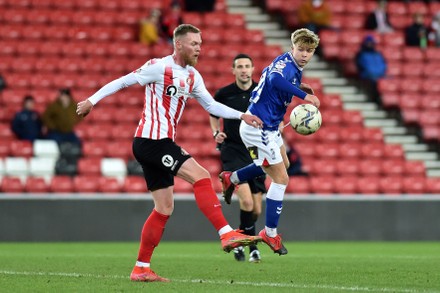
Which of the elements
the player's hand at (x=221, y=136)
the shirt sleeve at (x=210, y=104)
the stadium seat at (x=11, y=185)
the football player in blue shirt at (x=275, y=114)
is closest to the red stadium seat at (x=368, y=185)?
the stadium seat at (x=11, y=185)

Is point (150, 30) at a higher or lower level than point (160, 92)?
higher

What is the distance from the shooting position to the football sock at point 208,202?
8.61 metres

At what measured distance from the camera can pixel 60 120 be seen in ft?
56.5

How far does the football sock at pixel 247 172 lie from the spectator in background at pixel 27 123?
703 centimetres

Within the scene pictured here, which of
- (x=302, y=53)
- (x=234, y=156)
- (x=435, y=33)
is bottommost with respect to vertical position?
(x=234, y=156)

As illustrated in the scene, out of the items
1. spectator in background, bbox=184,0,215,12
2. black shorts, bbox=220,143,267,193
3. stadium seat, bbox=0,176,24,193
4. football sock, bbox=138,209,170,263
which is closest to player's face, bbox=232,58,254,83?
black shorts, bbox=220,143,267,193

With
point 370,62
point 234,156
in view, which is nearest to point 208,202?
point 234,156

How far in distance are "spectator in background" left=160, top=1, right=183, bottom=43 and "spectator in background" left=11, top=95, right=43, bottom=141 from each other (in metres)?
3.61

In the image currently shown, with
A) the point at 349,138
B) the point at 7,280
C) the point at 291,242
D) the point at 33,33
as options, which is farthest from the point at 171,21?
the point at 7,280

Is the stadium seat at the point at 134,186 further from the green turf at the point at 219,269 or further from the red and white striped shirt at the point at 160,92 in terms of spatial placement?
the red and white striped shirt at the point at 160,92

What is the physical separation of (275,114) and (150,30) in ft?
32.5

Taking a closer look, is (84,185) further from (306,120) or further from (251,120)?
(251,120)

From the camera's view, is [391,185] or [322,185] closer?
[322,185]

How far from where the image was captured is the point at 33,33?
19547 mm
